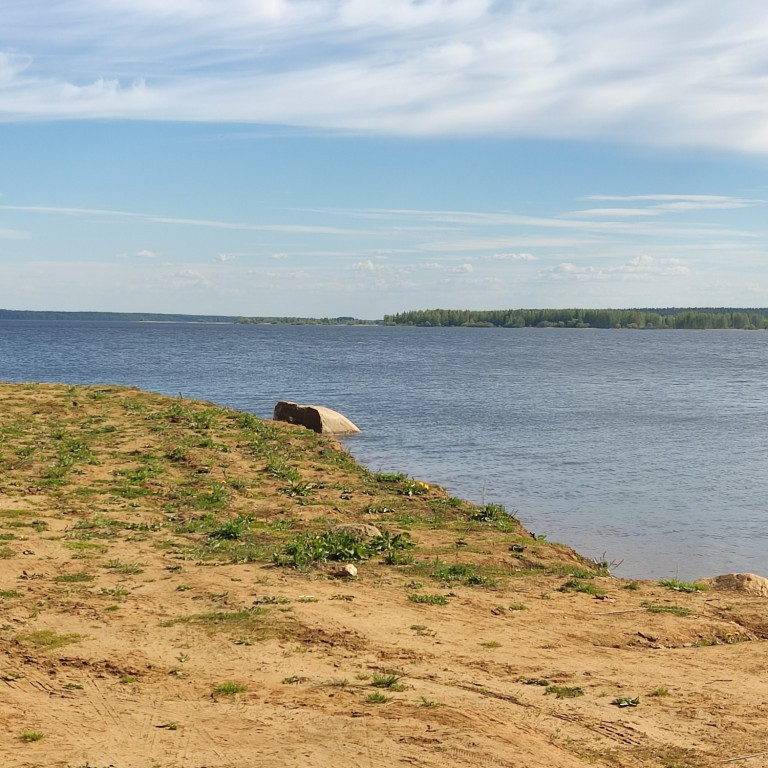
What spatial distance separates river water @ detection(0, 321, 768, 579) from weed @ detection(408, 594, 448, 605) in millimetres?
6289

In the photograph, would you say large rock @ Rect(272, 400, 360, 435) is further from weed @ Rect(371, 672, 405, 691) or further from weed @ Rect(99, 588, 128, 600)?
weed @ Rect(371, 672, 405, 691)

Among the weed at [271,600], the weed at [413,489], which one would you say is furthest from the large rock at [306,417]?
the weed at [271,600]

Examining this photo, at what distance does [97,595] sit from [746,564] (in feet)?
41.8

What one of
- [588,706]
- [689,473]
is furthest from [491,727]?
[689,473]

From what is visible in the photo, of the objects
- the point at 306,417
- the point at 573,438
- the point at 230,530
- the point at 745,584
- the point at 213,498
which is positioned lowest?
the point at 745,584

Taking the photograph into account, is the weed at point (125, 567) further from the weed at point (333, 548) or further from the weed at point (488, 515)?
the weed at point (488, 515)

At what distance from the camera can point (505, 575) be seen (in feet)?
42.0

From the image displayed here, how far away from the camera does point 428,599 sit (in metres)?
11.2

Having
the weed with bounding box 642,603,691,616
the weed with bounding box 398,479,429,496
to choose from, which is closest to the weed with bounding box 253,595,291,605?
the weed with bounding box 642,603,691,616

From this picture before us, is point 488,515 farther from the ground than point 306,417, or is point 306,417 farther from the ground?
point 306,417

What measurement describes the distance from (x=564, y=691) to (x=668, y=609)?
365 centimetres

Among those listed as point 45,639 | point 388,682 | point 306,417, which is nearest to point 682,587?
point 388,682

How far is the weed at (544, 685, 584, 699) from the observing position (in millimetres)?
8289

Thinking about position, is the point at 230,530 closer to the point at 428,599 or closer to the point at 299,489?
the point at 299,489
